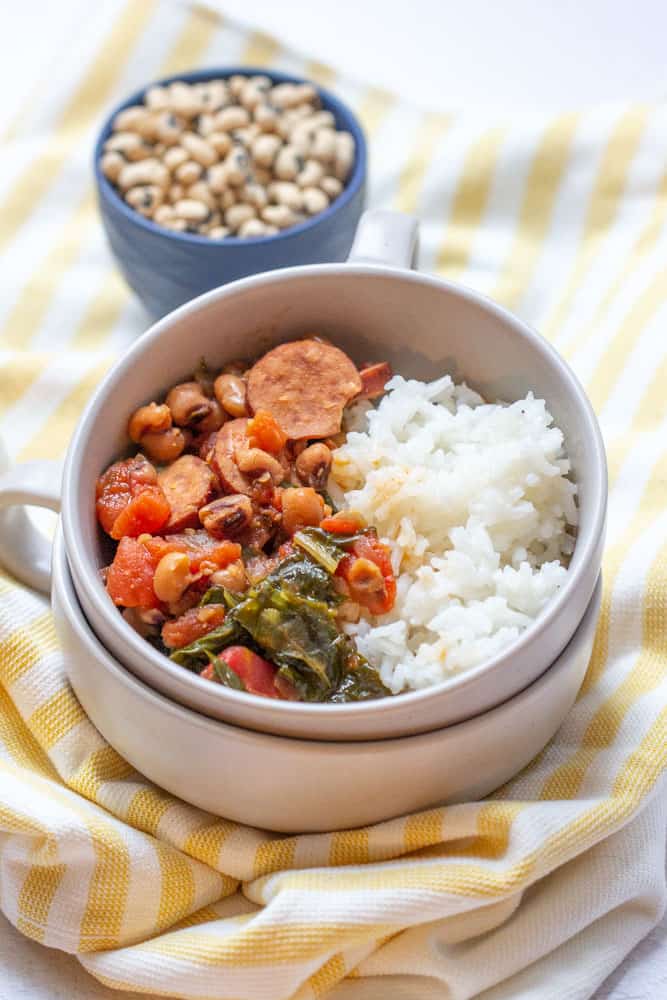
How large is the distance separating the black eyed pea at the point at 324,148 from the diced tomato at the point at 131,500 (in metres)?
1.15

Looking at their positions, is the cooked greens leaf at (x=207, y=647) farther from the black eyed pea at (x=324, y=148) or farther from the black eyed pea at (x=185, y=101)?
the black eyed pea at (x=185, y=101)

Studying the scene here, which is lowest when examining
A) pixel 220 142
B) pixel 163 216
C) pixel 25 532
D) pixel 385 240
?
pixel 25 532

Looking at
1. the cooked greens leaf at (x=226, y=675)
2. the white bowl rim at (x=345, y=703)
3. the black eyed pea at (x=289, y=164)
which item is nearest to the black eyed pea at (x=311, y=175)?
the black eyed pea at (x=289, y=164)

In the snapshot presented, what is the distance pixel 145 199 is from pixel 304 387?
91 cm

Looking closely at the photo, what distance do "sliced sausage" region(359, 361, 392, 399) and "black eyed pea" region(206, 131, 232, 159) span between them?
3.18 feet

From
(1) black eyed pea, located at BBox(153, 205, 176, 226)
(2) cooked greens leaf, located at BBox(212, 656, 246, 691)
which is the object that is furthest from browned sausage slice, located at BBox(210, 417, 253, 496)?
(1) black eyed pea, located at BBox(153, 205, 176, 226)

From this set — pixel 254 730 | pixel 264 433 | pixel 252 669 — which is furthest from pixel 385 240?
pixel 254 730

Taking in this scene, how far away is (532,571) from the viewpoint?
7.06ft

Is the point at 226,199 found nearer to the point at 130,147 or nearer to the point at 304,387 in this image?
the point at 130,147

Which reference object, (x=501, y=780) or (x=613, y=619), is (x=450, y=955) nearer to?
(x=501, y=780)

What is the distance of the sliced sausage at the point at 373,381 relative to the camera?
241 cm

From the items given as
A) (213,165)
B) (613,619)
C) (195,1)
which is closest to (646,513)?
(613,619)

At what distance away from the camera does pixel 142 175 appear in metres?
3.02

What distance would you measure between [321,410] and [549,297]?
38.3 inches
